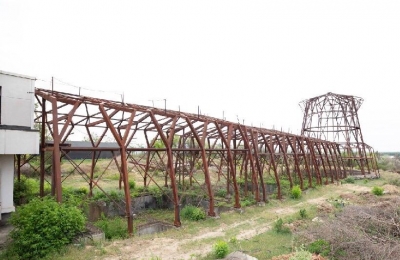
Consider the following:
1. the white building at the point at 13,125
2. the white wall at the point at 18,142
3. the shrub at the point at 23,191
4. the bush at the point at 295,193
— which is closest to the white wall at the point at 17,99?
the white building at the point at 13,125

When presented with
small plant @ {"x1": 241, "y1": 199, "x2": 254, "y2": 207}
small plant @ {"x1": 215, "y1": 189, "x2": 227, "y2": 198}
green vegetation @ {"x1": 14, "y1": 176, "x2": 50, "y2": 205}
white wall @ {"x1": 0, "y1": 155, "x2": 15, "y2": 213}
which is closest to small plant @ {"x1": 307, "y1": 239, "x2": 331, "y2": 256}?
small plant @ {"x1": 241, "y1": 199, "x2": 254, "y2": 207}

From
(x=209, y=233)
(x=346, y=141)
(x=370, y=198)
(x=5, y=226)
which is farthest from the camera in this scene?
(x=346, y=141)

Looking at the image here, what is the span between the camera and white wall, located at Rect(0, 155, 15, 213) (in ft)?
36.0

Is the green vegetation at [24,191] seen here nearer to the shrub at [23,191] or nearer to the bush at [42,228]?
the shrub at [23,191]

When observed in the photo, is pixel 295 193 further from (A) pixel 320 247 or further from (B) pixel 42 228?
(B) pixel 42 228

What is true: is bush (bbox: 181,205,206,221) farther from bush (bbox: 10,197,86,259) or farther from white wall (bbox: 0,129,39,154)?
white wall (bbox: 0,129,39,154)

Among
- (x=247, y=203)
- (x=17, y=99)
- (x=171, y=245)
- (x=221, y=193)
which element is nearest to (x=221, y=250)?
(x=171, y=245)

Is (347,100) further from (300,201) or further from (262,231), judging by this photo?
(262,231)

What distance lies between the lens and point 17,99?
10.8 meters

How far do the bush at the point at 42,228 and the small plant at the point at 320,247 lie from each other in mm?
7634

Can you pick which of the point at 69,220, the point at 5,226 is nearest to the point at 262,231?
the point at 69,220

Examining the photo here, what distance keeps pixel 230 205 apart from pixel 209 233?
17.8ft

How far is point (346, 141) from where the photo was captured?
3931 centimetres

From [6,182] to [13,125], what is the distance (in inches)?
94.4
